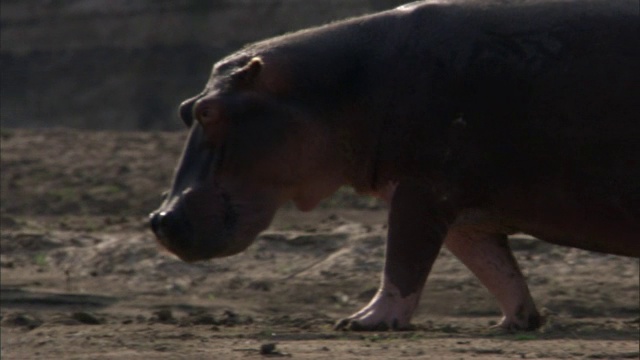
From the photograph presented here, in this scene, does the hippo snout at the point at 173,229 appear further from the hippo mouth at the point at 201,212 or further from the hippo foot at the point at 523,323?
the hippo foot at the point at 523,323

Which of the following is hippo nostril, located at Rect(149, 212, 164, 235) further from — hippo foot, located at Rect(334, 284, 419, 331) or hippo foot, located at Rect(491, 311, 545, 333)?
hippo foot, located at Rect(491, 311, 545, 333)

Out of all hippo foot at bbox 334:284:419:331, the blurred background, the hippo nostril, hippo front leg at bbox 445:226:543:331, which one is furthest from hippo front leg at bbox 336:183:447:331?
the blurred background

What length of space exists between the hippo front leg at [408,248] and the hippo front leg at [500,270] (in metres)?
0.44

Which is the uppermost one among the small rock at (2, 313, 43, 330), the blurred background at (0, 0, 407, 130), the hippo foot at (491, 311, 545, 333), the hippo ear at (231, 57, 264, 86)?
the blurred background at (0, 0, 407, 130)

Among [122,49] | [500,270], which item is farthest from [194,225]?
[122,49]

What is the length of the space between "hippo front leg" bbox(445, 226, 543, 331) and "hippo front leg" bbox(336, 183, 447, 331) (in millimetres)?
436

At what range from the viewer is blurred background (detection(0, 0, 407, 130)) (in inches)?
754

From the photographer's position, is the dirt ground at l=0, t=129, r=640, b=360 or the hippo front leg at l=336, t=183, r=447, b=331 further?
the hippo front leg at l=336, t=183, r=447, b=331

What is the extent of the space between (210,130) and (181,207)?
33 centimetres

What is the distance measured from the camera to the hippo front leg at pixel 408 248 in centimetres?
688

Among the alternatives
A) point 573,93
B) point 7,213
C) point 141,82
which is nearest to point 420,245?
point 573,93

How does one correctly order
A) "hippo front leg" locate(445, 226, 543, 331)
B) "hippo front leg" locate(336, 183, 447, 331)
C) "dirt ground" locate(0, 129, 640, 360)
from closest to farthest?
"dirt ground" locate(0, 129, 640, 360), "hippo front leg" locate(336, 183, 447, 331), "hippo front leg" locate(445, 226, 543, 331)

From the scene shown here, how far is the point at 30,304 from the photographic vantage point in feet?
29.6

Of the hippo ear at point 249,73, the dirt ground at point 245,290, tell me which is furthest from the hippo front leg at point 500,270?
the hippo ear at point 249,73
